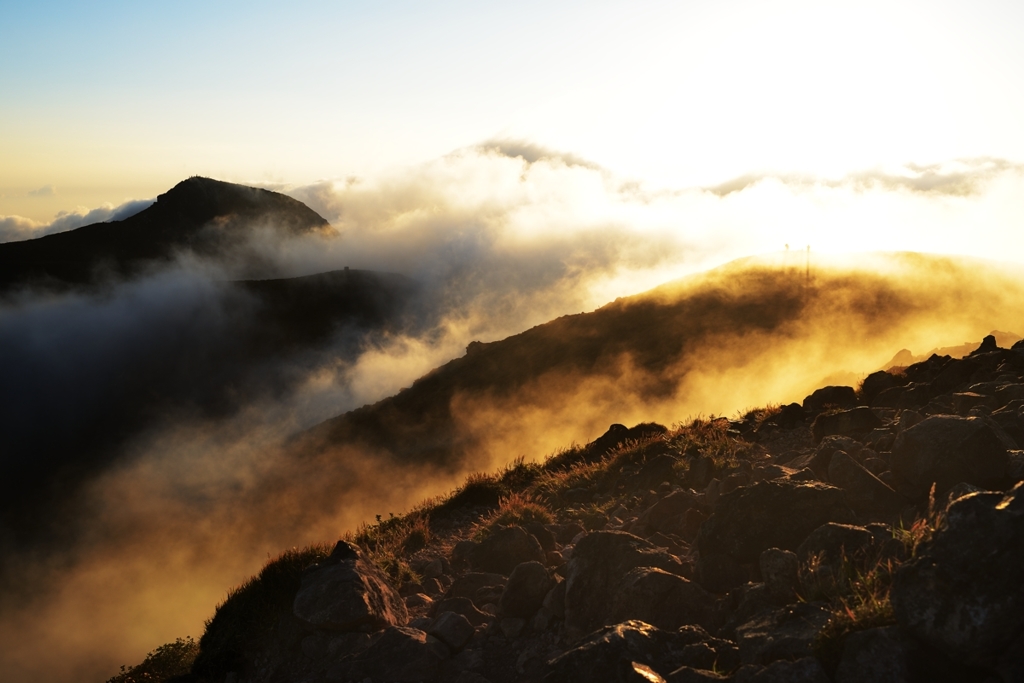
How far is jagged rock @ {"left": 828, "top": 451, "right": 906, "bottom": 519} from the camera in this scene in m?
7.36

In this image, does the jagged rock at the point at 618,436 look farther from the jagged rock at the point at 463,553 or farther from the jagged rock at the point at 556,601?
the jagged rock at the point at 556,601

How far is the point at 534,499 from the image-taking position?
12.5 m

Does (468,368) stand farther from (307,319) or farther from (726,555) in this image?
(307,319)

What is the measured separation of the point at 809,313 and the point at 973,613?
64583 mm

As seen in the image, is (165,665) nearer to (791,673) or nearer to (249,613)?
(249,613)

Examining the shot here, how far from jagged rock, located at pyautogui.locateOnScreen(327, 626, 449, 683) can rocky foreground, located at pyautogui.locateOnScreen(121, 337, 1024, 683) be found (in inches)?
0.7

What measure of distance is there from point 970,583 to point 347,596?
5.92 meters

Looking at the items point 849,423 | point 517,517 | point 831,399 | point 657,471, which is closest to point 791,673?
point 517,517

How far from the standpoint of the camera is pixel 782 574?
5695 mm

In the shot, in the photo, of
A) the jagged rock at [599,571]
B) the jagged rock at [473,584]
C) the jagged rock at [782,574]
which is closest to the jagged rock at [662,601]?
the jagged rock at [599,571]

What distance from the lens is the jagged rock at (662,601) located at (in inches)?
234

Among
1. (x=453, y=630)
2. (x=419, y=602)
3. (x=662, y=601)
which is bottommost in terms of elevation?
(x=419, y=602)

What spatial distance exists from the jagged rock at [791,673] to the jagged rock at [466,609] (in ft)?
11.6

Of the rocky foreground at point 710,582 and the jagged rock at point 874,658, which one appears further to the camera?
the rocky foreground at point 710,582
